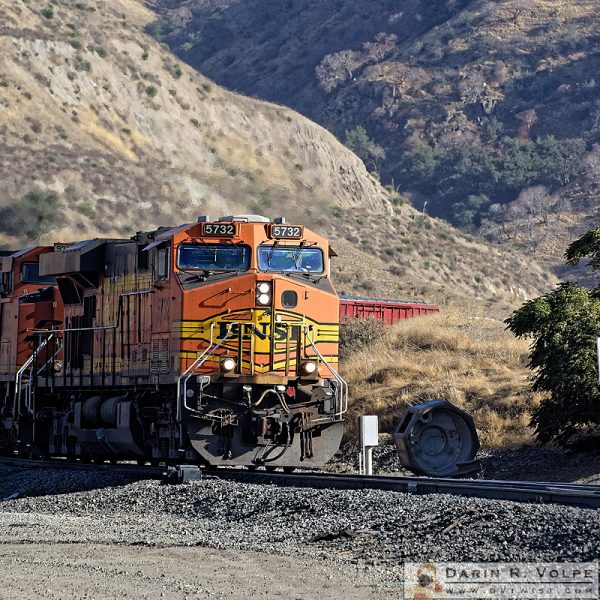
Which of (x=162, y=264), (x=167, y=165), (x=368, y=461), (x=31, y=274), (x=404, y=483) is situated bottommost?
(x=404, y=483)

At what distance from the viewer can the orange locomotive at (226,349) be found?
18.7 meters

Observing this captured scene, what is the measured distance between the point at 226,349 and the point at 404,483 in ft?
14.2

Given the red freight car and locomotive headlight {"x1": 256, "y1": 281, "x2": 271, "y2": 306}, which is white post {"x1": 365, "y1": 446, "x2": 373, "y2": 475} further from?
the red freight car

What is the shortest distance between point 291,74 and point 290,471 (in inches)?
5273

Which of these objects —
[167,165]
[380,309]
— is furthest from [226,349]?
[167,165]

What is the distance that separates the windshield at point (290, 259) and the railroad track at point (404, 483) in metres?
3.40

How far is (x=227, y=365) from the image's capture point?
18578 millimetres

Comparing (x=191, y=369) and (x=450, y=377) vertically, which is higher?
(x=450, y=377)

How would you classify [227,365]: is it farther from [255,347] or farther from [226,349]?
[255,347]

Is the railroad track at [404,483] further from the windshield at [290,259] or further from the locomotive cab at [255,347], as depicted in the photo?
the windshield at [290,259]

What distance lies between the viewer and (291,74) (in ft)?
493

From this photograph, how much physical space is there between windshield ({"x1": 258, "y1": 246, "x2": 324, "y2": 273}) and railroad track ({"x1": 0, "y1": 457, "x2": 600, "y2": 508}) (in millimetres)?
3399

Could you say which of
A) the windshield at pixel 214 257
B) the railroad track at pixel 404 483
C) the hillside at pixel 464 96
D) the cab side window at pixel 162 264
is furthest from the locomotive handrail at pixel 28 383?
the hillside at pixel 464 96

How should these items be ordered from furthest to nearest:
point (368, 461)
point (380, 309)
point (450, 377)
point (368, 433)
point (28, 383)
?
point (380, 309) < point (450, 377) < point (28, 383) < point (368, 461) < point (368, 433)
